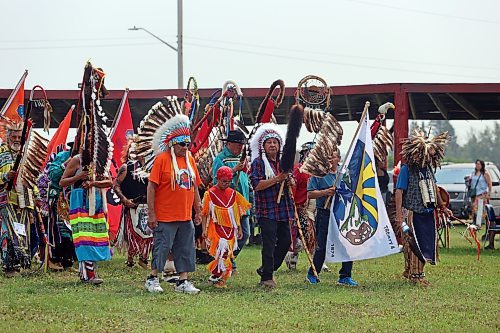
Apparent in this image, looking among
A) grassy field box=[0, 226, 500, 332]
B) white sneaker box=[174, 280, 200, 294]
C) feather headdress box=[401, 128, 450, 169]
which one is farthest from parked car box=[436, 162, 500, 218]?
white sneaker box=[174, 280, 200, 294]

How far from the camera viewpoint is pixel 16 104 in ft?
38.7

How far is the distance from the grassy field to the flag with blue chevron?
39 cm

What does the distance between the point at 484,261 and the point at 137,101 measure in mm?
8125

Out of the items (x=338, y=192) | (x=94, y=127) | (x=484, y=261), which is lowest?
(x=484, y=261)

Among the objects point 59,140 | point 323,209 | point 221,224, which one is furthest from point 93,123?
point 59,140

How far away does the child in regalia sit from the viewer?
9.58 meters

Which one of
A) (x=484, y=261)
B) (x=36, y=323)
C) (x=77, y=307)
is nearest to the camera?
(x=36, y=323)

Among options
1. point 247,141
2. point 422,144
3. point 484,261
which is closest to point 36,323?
point 247,141

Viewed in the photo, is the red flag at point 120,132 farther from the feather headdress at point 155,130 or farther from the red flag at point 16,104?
the feather headdress at point 155,130

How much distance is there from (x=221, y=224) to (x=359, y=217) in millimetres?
1575

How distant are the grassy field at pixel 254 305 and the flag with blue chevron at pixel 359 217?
390 mm

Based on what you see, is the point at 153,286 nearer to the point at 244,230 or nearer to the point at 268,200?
the point at 268,200

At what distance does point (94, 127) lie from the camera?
9.74 m

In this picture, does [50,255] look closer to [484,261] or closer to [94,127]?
[94,127]
